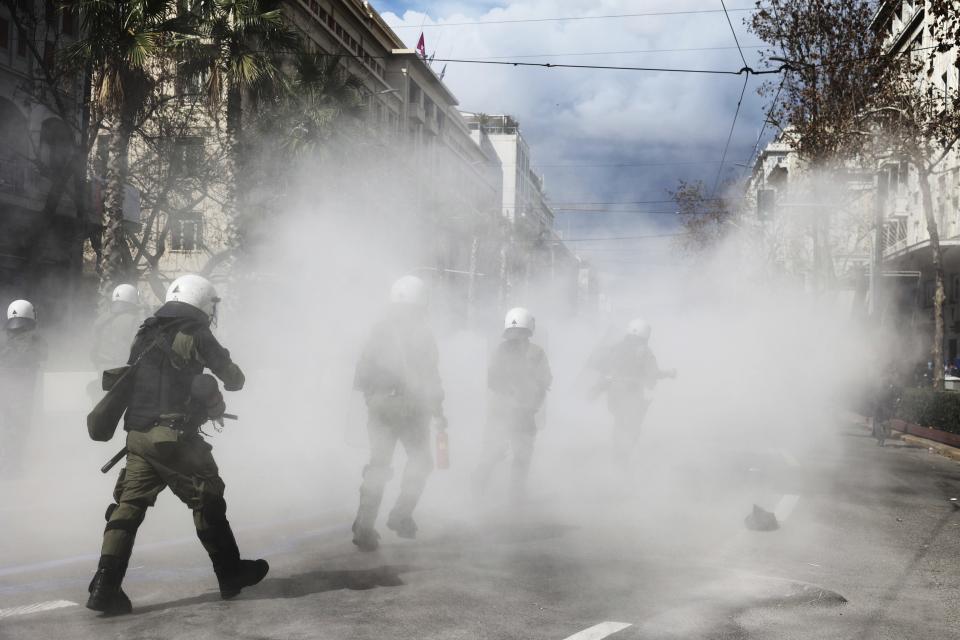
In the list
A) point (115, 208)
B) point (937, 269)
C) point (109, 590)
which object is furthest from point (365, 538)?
point (937, 269)

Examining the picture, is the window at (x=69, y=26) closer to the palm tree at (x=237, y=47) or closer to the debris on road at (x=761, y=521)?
the palm tree at (x=237, y=47)

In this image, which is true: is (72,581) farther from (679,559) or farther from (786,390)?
(786,390)

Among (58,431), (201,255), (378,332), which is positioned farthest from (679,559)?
(201,255)

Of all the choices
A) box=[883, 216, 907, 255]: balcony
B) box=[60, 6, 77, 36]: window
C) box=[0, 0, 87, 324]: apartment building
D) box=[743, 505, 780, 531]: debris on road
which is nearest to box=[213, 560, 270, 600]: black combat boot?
box=[743, 505, 780, 531]: debris on road

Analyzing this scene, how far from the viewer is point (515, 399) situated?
851 cm

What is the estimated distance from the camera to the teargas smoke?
7379 mm

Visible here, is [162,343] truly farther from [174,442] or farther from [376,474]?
[376,474]

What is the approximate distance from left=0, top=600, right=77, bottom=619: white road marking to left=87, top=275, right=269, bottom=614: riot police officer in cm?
29

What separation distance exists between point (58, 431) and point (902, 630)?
29.7ft

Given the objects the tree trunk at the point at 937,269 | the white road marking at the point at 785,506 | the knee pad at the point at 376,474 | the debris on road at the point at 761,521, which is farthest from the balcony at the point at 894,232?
the knee pad at the point at 376,474

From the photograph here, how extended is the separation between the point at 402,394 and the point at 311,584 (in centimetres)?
155

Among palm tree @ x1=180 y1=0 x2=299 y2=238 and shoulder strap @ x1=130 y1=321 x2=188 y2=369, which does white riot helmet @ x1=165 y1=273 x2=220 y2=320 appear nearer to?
shoulder strap @ x1=130 y1=321 x2=188 y2=369

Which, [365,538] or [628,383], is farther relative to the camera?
[628,383]

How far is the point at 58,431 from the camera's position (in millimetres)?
11297
